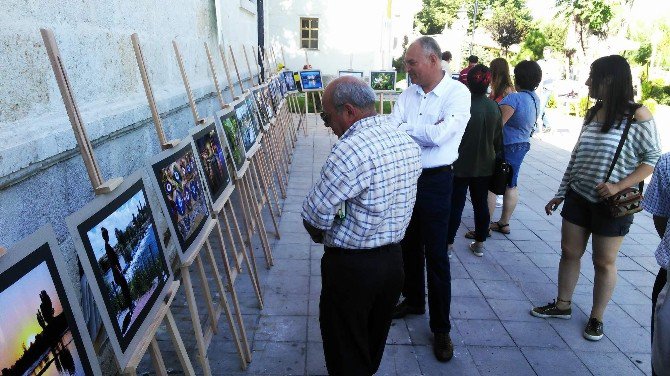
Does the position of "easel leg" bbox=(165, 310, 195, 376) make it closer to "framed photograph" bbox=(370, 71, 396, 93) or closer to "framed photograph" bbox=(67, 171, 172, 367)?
"framed photograph" bbox=(67, 171, 172, 367)

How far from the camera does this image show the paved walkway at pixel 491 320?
3.02m

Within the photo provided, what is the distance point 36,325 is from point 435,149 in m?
2.39

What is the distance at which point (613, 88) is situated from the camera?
2.83 m

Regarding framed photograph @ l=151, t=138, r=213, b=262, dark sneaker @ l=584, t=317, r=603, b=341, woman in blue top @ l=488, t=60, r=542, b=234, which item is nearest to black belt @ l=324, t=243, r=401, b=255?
framed photograph @ l=151, t=138, r=213, b=262

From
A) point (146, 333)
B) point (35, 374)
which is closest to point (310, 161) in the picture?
point (146, 333)

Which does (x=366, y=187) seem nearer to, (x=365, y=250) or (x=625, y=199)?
(x=365, y=250)

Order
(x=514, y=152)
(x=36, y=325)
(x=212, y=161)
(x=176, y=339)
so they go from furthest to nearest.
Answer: (x=514, y=152) → (x=212, y=161) → (x=176, y=339) → (x=36, y=325)

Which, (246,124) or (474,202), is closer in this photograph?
(246,124)

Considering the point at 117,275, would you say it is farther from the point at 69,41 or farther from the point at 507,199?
the point at 507,199

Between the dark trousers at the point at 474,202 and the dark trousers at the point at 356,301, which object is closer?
the dark trousers at the point at 356,301

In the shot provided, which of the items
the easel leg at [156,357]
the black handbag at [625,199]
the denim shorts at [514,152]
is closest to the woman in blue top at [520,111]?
the denim shorts at [514,152]

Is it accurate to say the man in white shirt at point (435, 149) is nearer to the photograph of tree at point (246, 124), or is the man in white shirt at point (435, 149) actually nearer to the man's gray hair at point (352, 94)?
the man's gray hair at point (352, 94)

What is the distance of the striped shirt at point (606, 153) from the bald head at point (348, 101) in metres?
1.70

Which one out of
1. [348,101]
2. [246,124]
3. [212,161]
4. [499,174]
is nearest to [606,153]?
[499,174]
